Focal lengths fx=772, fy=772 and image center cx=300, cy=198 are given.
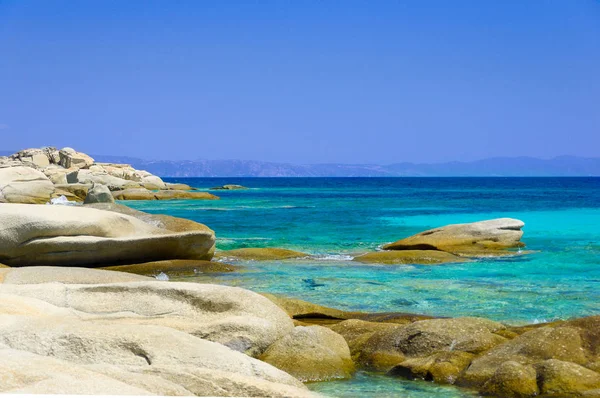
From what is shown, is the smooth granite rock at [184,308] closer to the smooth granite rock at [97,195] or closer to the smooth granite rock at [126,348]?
the smooth granite rock at [126,348]

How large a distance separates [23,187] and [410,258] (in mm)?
18630

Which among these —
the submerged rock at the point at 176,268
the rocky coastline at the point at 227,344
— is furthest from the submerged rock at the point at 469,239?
the rocky coastline at the point at 227,344

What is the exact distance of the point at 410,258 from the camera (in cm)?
1834

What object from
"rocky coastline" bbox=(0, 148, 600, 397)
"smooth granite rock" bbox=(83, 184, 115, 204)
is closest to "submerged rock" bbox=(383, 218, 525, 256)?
"smooth granite rock" bbox=(83, 184, 115, 204)

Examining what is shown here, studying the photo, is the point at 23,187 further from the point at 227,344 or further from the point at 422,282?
the point at 227,344

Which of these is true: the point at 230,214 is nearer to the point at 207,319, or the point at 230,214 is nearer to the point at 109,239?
the point at 109,239

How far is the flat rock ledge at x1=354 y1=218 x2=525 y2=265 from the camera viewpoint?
60.6ft

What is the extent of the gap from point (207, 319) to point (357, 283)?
6.75 meters

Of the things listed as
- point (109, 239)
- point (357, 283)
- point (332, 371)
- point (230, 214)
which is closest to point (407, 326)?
point (332, 371)

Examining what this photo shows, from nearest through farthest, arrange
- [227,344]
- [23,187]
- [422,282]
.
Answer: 1. [227,344]
2. [422,282]
3. [23,187]

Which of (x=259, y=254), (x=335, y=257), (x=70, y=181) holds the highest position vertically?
(x=259, y=254)

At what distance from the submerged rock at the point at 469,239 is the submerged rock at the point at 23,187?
52.7 ft

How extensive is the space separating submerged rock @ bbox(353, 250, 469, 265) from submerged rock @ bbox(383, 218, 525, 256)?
1203 mm

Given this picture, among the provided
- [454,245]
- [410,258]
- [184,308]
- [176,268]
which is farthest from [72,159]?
[184,308]
